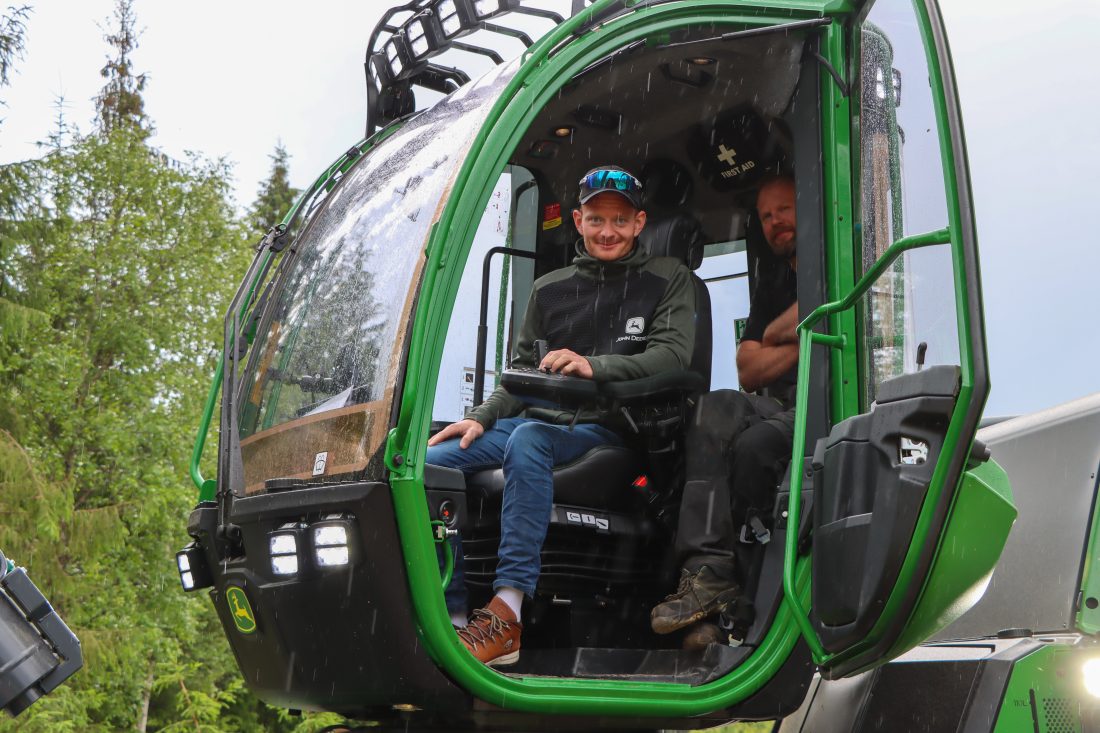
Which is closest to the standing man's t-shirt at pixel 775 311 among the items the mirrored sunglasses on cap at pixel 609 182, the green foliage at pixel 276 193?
the mirrored sunglasses on cap at pixel 609 182

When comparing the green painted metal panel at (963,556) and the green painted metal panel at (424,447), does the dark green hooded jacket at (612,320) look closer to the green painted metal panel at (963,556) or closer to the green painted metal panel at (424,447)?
the green painted metal panel at (424,447)

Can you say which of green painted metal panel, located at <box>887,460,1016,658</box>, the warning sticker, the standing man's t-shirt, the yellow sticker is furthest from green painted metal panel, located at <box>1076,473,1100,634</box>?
the warning sticker

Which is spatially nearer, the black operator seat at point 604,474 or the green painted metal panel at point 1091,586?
the green painted metal panel at point 1091,586

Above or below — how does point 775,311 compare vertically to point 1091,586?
above

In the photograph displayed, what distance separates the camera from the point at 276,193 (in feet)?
104

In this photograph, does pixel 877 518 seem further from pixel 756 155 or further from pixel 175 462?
pixel 175 462

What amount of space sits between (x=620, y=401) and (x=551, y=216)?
4.45 ft

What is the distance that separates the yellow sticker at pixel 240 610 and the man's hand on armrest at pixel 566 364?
41.3 inches

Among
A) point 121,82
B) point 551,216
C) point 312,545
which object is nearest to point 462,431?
point 312,545

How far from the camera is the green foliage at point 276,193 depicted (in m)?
30.8

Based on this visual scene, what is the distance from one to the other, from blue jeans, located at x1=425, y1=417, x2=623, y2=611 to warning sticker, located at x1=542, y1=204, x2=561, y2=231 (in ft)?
4.09

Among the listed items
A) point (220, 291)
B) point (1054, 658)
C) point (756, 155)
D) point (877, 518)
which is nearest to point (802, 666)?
point (1054, 658)

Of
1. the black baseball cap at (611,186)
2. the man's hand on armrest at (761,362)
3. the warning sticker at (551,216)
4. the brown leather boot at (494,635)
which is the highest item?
the warning sticker at (551,216)

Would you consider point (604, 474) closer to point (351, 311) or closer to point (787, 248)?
point (351, 311)
